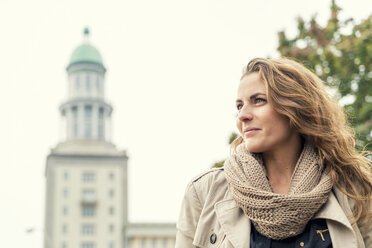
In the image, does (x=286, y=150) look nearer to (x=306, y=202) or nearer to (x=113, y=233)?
(x=306, y=202)

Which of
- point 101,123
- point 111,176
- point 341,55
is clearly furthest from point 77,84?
point 341,55

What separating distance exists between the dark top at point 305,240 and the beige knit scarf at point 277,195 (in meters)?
→ 0.03

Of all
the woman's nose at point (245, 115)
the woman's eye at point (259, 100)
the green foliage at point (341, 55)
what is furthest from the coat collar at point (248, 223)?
the green foliage at point (341, 55)

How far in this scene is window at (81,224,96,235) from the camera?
83.0 m

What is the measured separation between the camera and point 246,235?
131 inches

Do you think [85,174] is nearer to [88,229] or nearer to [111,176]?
[111,176]

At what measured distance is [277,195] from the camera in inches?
131

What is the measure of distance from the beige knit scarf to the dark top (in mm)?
30

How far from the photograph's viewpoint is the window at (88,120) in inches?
3516

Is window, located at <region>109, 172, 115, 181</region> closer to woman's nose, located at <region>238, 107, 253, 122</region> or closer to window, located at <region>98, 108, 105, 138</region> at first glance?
window, located at <region>98, 108, 105, 138</region>

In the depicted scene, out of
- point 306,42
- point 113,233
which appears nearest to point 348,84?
point 306,42

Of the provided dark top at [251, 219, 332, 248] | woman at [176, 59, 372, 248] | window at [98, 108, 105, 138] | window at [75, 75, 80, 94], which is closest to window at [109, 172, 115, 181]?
window at [98, 108, 105, 138]

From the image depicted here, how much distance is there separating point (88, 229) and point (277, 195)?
8187 centimetres

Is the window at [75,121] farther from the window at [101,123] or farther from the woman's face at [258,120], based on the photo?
the woman's face at [258,120]
